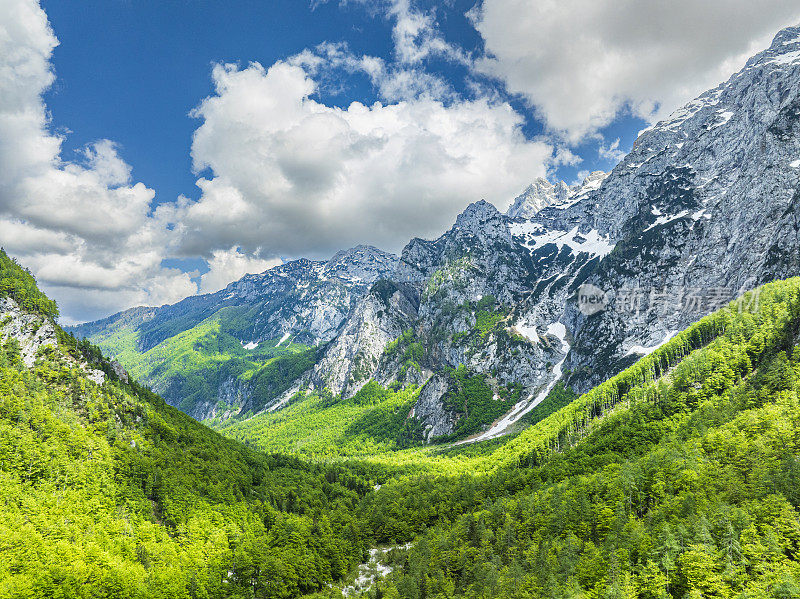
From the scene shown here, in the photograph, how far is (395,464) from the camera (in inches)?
7003

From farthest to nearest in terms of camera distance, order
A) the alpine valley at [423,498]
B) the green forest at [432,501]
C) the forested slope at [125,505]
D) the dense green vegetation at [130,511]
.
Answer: the forested slope at [125,505], the dense green vegetation at [130,511], the alpine valley at [423,498], the green forest at [432,501]

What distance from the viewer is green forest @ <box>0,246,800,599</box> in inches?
2020

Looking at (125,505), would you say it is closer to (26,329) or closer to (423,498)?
(26,329)

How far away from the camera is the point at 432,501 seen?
113 meters

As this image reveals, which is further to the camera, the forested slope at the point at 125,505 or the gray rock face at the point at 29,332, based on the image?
the gray rock face at the point at 29,332

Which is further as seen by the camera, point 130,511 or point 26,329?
point 26,329

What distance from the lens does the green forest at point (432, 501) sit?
51.3 metres

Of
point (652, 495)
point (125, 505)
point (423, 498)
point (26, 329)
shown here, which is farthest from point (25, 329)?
point (652, 495)

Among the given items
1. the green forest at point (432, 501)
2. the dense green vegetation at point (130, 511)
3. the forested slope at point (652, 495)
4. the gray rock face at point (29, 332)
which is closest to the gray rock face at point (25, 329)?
the gray rock face at point (29, 332)

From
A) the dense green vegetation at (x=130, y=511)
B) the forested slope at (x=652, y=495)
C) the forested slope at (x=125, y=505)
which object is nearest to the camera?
the forested slope at (x=652, y=495)

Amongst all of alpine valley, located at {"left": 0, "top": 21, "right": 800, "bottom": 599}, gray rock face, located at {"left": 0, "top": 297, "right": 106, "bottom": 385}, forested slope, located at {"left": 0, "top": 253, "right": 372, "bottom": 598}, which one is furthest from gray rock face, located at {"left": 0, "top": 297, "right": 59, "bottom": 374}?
forested slope, located at {"left": 0, "top": 253, "right": 372, "bottom": 598}

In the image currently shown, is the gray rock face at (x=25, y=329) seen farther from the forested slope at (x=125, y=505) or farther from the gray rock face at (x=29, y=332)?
the forested slope at (x=125, y=505)

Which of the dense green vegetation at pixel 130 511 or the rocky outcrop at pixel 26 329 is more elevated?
the rocky outcrop at pixel 26 329

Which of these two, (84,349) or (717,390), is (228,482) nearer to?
(84,349)
